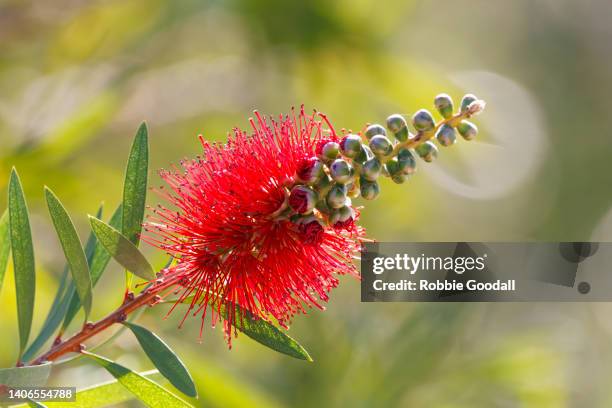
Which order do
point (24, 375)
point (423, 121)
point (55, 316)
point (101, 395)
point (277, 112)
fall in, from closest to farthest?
point (24, 375), point (423, 121), point (101, 395), point (55, 316), point (277, 112)

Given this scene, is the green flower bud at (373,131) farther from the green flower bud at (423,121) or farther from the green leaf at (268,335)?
the green leaf at (268,335)

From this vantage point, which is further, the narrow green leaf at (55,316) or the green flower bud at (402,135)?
the narrow green leaf at (55,316)

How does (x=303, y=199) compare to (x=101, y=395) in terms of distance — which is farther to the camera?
(x=101, y=395)

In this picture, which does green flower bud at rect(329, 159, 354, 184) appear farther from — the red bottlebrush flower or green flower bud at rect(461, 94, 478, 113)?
green flower bud at rect(461, 94, 478, 113)

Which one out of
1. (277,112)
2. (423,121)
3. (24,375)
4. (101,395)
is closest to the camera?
(24,375)

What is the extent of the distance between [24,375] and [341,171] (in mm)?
649

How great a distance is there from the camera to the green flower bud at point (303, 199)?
1559mm

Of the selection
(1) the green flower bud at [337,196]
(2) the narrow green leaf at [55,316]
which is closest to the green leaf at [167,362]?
(2) the narrow green leaf at [55,316]

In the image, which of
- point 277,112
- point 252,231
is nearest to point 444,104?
point 252,231

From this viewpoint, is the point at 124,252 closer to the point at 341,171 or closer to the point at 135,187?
the point at 135,187

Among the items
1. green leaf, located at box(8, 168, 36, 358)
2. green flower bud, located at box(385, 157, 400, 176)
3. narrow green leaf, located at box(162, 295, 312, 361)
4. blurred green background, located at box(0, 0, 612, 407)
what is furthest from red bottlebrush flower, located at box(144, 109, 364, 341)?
blurred green background, located at box(0, 0, 612, 407)

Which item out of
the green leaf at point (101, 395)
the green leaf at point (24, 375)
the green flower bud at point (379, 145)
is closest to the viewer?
the green leaf at point (24, 375)

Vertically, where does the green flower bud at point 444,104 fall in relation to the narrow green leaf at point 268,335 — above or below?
above

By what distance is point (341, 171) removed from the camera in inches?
59.9
